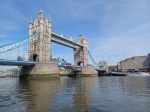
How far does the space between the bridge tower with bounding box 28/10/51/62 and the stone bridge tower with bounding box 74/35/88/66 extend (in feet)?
104

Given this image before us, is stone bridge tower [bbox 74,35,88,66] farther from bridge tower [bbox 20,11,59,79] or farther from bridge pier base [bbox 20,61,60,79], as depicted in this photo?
bridge pier base [bbox 20,61,60,79]

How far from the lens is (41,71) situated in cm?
4338

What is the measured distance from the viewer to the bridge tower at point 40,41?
51.0m

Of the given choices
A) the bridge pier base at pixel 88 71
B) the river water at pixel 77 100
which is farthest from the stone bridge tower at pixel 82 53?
the river water at pixel 77 100

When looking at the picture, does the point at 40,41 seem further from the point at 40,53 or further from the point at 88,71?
the point at 88,71

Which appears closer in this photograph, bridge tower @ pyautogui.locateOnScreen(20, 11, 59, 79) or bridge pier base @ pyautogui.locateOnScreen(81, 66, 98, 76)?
bridge tower @ pyautogui.locateOnScreen(20, 11, 59, 79)

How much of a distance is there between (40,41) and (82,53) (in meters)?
36.5

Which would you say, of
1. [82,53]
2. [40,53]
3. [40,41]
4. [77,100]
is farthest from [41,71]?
[82,53]

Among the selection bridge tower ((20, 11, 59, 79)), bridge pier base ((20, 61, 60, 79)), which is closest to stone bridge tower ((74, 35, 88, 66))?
bridge tower ((20, 11, 59, 79))

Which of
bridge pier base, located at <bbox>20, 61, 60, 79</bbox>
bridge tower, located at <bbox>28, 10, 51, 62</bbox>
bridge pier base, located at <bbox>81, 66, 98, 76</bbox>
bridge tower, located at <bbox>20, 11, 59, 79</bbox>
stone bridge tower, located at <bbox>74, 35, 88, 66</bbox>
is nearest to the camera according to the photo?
bridge pier base, located at <bbox>20, 61, 60, 79</bbox>

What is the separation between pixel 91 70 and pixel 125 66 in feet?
196

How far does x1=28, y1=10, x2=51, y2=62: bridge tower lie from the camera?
5097cm

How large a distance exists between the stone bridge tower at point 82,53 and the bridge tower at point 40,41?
31568mm

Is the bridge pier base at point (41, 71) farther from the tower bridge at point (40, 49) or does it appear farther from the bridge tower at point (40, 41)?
the bridge tower at point (40, 41)
